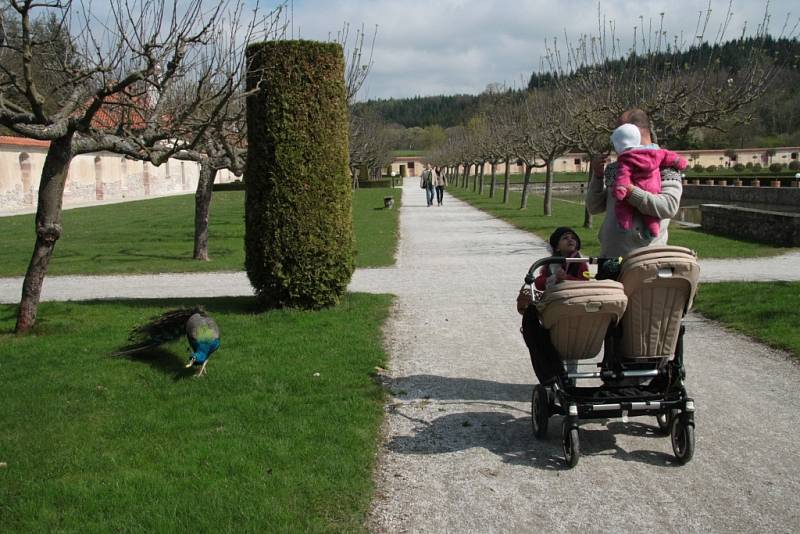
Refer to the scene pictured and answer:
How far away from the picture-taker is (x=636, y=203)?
4.69m

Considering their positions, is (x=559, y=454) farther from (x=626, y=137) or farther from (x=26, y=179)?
(x=26, y=179)

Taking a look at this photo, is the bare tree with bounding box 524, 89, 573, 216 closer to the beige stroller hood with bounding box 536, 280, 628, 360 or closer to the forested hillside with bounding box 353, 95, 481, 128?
the beige stroller hood with bounding box 536, 280, 628, 360

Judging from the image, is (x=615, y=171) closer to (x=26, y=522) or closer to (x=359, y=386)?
(x=359, y=386)

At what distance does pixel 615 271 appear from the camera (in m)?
4.75

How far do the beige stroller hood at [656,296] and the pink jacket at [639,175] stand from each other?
0.44m

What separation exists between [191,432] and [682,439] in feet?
10.3

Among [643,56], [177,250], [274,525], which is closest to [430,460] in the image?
[274,525]

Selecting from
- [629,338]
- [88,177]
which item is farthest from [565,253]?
[88,177]

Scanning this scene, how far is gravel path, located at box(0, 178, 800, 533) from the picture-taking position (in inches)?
155

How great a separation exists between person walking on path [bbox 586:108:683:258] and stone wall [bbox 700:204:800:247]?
1341 cm

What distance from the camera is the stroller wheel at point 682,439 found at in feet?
14.6

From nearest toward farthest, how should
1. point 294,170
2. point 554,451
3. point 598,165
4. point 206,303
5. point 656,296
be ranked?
point 656,296 → point 554,451 → point 598,165 → point 294,170 → point 206,303

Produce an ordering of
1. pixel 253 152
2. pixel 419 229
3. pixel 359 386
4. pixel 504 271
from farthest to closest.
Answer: pixel 419 229 < pixel 504 271 < pixel 253 152 < pixel 359 386

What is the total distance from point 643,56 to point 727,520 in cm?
1802
